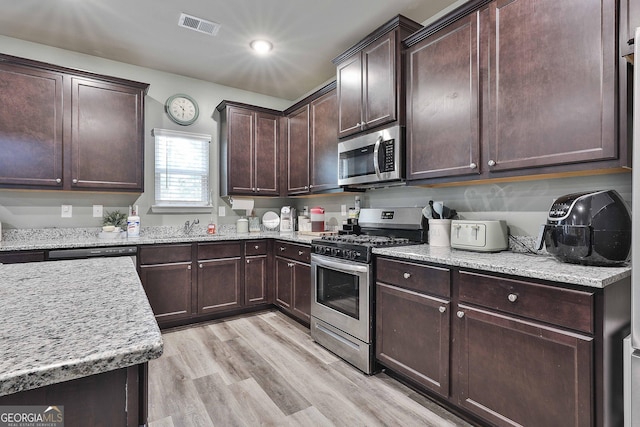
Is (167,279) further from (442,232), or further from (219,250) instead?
(442,232)

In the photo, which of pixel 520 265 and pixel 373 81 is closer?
pixel 520 265

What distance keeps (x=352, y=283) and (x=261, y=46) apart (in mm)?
2310

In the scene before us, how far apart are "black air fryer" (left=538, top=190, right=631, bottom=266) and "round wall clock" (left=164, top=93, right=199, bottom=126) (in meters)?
3.59

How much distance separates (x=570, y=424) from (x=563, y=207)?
0.93 m

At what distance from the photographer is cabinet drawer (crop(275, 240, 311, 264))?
3.08 meters

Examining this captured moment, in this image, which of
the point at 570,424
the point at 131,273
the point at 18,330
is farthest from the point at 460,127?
the point at 18,330

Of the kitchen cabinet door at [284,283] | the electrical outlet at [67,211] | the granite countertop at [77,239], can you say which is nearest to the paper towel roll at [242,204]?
the granite countertop at [77,239]

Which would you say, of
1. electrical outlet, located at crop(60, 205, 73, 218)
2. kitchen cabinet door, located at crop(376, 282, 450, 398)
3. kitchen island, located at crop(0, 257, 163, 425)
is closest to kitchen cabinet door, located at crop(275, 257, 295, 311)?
kitchen cabinet door, located at crop(376, 282, 450, 398)

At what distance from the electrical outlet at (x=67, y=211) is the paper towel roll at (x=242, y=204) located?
5.14ft

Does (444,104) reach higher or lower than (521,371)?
higher

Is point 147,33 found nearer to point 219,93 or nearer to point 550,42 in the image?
point 219,93

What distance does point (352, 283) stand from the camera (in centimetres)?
246

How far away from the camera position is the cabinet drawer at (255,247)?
357 cm

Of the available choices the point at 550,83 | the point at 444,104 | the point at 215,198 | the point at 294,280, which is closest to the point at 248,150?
the point at 215,198
